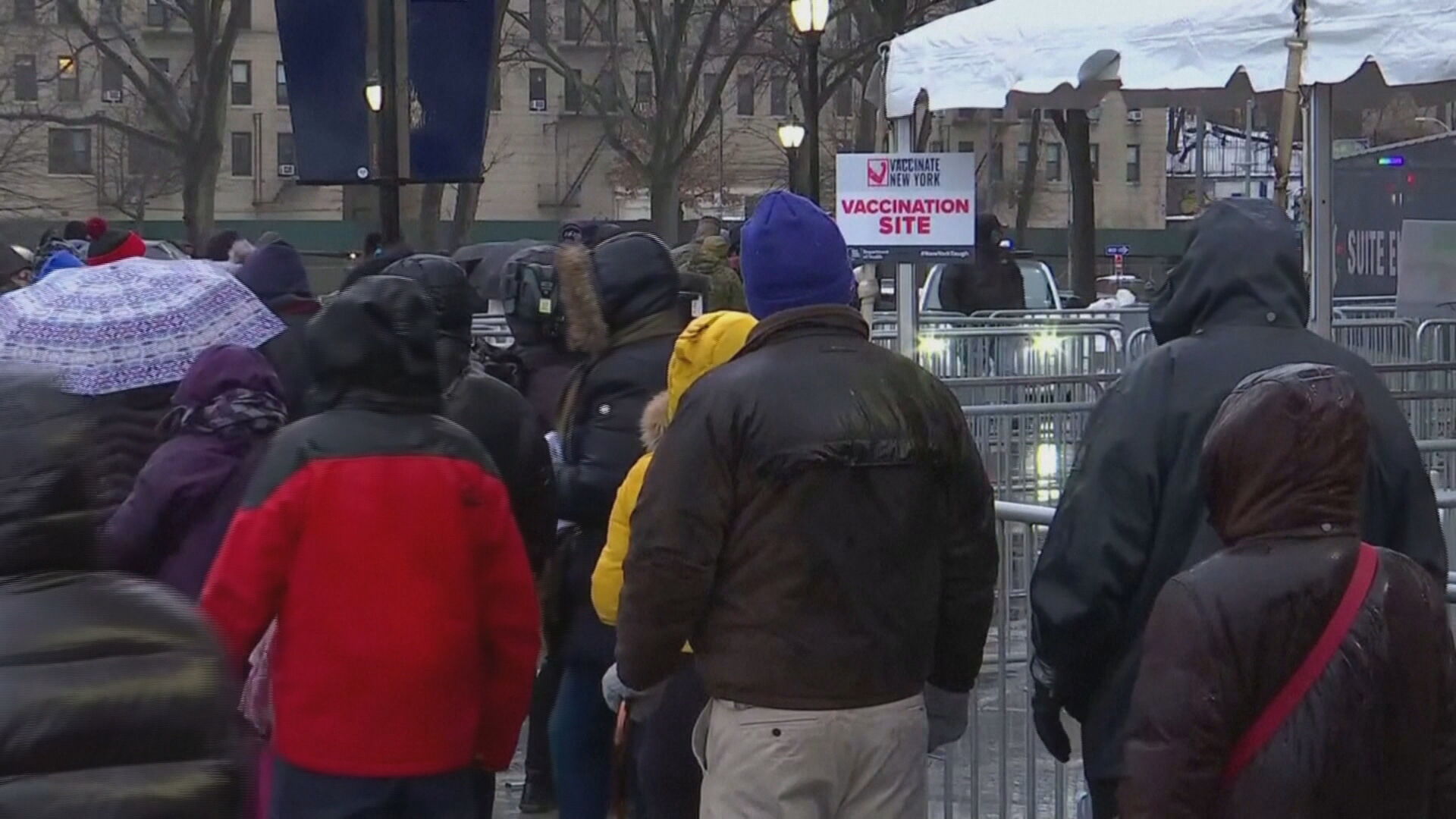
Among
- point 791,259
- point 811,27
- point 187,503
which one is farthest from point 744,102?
point 791,259

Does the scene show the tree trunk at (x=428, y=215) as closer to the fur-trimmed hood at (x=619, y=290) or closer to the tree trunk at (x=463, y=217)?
the tree trunk at (x=463, y=217)

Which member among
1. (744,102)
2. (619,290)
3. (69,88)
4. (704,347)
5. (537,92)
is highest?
(537,92)

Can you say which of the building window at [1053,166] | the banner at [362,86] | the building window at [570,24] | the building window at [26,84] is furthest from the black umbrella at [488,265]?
the building window at [1053,166]

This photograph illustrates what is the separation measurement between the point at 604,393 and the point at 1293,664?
3.11 m

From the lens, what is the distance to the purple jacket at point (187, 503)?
5.11 meters

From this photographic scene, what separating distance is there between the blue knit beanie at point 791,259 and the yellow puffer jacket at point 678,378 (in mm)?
380

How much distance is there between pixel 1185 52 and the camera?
30.6 feet

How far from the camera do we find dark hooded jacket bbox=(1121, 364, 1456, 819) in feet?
11.0

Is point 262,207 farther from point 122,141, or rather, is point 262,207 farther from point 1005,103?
point 1005,103

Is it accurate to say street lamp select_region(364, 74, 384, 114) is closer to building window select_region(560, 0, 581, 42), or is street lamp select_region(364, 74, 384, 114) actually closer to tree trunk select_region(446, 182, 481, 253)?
tree trunk select_region(446, 182, 481, 253)

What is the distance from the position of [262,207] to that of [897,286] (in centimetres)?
6840

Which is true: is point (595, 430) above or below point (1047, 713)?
above

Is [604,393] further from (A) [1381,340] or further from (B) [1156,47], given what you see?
(A) [1381,340]

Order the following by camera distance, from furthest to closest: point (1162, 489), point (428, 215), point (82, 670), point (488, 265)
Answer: point (428, 215) → point (488, 265) → point (1162, 489) → point (82, 670)
